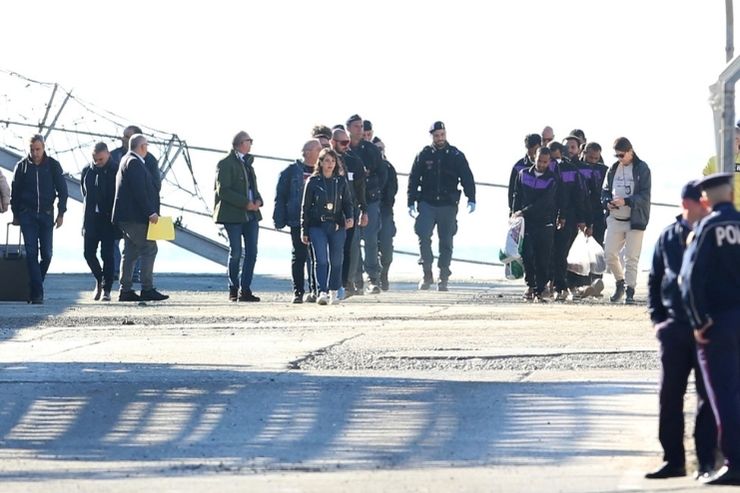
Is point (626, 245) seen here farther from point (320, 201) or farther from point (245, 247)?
point (245, 247)

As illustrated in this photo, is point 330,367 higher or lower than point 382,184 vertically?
lower

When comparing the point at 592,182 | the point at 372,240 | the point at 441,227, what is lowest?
the point at 372,240

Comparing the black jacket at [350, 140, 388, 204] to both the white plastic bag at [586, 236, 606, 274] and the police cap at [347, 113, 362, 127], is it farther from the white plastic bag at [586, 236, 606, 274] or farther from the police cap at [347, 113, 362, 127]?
the white plastic bag at [586, 236, 606, 274]

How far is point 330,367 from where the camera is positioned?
1388 centimetres

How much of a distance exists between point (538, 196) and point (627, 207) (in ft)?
3.86

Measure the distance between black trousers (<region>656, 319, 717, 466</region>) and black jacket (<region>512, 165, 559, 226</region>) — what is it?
487 inches

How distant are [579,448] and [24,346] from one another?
6393 millimetres

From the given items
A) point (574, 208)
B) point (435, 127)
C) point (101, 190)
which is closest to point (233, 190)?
point (101, 190)

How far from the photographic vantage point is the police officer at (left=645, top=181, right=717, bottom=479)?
31.5 feet

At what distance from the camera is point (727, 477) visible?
9.29 m

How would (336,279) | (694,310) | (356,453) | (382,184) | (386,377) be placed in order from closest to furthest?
(694,310) < (356,453) < (386,377) < (336,279) < (382,184)

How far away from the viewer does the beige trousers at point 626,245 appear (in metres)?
21.5

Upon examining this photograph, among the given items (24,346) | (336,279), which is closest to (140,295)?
(336,279)

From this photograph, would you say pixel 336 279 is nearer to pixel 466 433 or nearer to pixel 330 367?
pixel 330 367
